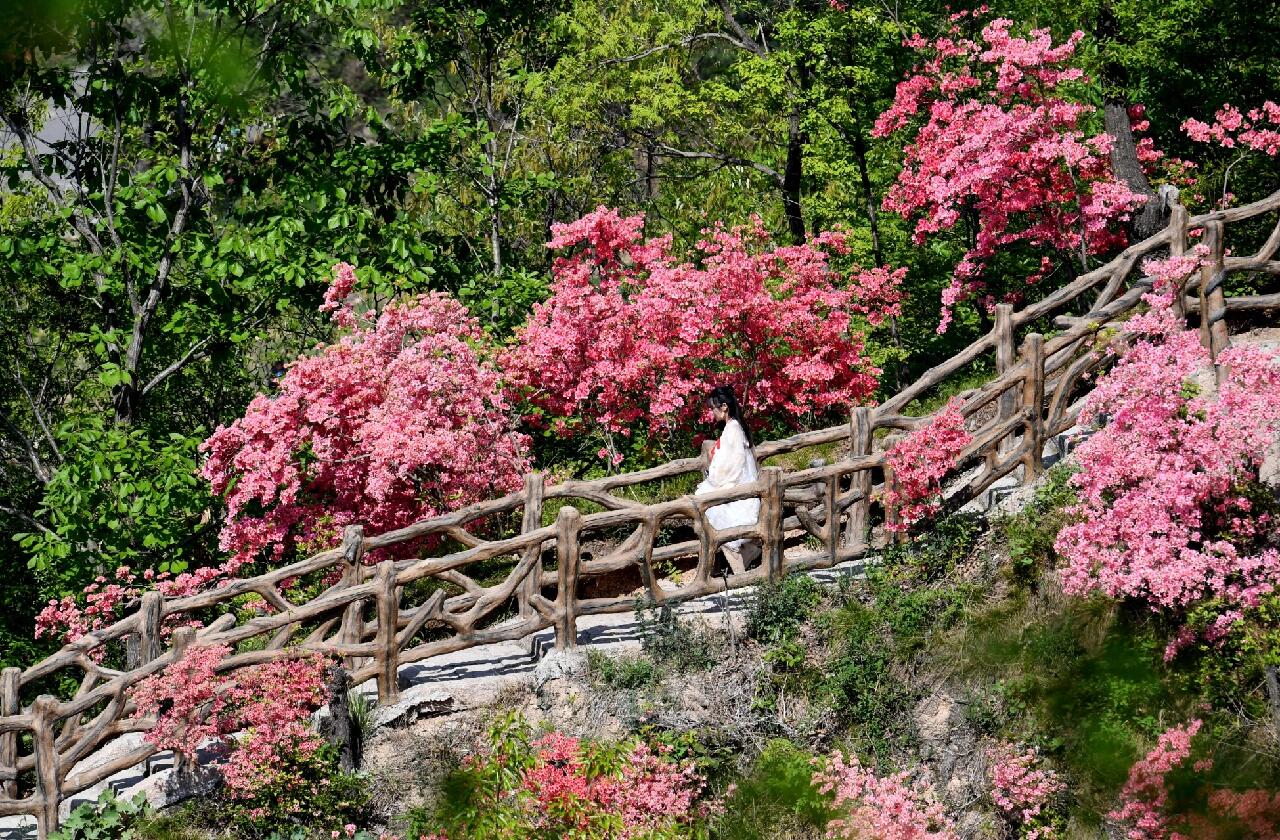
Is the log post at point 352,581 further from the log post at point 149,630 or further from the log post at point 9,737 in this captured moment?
the log post at point 9,737

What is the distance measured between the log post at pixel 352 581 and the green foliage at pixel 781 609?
Result: 10.1ft

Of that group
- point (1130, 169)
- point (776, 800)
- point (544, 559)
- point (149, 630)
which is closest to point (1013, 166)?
point (1130, 169)

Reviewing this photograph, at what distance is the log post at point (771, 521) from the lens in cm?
1083

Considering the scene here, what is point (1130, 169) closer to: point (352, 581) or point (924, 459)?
point (924, 459)

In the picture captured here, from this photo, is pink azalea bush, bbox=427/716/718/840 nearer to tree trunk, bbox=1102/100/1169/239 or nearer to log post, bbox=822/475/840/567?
log post, bbox=822/475/840/567

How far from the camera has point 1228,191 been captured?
16391 millimetres

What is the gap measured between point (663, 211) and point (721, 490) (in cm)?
1400

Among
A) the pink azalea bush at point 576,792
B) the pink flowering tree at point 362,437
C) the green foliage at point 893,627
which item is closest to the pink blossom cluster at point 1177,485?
the green foliage at point 893,627

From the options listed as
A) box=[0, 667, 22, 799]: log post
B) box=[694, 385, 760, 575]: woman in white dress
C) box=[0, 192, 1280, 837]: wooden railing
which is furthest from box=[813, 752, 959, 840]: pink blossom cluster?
box=[0, 667, 22, 799]: log post

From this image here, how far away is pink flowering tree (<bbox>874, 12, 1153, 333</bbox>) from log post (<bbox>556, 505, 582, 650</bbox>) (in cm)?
594

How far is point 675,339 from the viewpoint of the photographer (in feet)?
46.5

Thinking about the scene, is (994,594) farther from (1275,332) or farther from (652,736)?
(1275,332)

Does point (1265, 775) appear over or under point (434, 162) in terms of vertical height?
under

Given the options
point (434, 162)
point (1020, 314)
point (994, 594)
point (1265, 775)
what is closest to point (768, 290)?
point (1020, 314)
